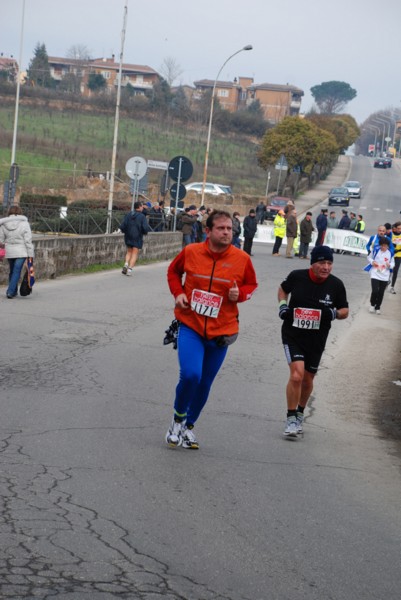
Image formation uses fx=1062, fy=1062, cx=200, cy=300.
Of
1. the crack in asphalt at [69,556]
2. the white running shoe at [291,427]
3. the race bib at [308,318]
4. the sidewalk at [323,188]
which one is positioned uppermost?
the race bib at [308,318]

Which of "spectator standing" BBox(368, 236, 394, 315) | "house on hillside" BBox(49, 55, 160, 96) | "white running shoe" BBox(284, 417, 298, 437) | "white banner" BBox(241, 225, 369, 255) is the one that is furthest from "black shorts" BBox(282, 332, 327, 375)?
"house on hillside" BBox(49, 55, 160, 96)

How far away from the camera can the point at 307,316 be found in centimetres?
898

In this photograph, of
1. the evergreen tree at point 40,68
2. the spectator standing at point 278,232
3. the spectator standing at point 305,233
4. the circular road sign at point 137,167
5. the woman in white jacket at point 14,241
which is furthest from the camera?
the evergreen tree at point 40,68

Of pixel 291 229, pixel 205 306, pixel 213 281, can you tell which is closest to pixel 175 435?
pixel 205 306

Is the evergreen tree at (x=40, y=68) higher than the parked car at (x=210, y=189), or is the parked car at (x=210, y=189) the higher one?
the evergreen tree at (x=40, y=68)

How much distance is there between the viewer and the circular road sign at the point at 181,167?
104 ft

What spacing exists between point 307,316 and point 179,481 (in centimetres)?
258

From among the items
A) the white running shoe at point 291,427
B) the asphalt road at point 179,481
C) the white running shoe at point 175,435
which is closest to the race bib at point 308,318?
the white running shoe at point 291,427

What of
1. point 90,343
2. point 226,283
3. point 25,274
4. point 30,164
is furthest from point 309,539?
point 30,164

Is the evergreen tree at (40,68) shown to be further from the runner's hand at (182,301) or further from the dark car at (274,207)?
the runner's hand at (182,301)

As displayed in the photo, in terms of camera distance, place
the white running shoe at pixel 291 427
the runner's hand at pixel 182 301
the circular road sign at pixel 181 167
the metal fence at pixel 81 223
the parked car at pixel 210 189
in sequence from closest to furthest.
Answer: the runner's hand at pixel 182 301
the white running shoe at pixel 291 427
the circular road sign at pixel 181 167
the metal fence at pixel 81 223
the parked car at pixel 210 189

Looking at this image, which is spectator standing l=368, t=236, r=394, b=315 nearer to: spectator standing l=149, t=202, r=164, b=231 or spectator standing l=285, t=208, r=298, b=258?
spectator standing l=285, t=208, r=298, b=258

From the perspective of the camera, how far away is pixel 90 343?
521 inches

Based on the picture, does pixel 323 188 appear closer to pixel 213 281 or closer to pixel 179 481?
A: pixel 213 281
